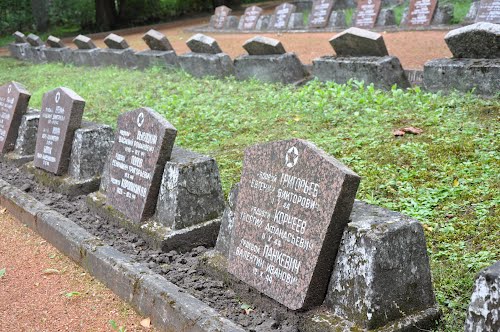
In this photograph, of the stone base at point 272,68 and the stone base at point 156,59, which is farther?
the stone base at point 156,59

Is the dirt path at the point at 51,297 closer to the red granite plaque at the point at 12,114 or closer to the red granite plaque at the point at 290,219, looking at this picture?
the red granite plaque at the point at 290,219

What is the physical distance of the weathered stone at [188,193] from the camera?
15.7 feet

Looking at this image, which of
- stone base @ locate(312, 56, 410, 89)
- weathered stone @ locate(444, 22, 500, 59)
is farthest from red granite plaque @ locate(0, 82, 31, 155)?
weathered stone @ locate(444, 22, 500, 59)

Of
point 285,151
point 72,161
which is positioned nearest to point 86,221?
point 72,161

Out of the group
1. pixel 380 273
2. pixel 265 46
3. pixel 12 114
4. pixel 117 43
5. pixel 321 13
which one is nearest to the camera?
pixel 380 273

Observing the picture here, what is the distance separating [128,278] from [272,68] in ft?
22.3

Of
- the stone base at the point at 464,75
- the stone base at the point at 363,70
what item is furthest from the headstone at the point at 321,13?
the stone base at the point at 464,75

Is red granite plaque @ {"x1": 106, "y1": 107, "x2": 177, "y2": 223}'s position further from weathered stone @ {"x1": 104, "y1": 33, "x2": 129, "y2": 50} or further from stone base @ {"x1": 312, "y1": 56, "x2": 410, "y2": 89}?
weathered stone @ {"x1": 104, "y1": 33, "x2": 129, "y2": 50}

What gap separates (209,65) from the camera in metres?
11.7

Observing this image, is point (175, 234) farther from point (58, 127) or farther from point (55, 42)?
point (55, 42)

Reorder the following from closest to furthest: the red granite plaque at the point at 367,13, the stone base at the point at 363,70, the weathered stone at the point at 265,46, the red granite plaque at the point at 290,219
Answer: the red granite plaque at the point at 290,219
the stone base at the point at 363,70
the weathered stone at the point at 265,46
the red granite plaque at the point at 367,13

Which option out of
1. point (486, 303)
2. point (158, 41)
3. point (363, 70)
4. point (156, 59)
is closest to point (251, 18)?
point (158, 41)

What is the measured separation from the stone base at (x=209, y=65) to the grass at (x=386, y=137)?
31 cm

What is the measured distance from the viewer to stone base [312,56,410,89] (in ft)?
28.7
